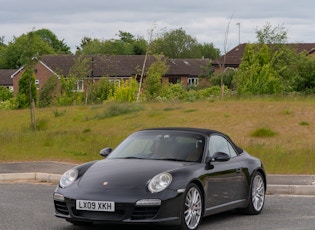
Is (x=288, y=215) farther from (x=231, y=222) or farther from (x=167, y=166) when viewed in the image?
(x=167, y=166)

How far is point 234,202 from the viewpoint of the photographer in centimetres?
1223

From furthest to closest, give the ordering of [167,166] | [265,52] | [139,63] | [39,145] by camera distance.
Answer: [139,63], [265,52], [39,145], [167,166]

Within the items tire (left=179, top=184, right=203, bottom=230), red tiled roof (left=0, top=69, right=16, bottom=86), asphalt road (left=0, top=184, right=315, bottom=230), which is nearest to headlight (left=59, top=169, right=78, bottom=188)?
asphalt road (left=0, top=184, right=315, bottom=230)

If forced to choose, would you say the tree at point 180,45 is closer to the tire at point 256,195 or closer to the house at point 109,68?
the house at point 109,68

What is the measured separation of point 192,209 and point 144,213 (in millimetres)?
828

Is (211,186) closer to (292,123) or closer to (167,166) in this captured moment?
(167,166)

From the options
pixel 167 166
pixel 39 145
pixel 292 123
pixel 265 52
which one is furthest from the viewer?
pixel 265 52

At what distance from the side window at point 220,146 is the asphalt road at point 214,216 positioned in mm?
988

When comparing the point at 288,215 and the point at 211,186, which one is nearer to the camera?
the point at 211,186

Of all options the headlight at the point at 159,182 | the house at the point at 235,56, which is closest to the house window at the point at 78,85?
the house at the point at 235,56

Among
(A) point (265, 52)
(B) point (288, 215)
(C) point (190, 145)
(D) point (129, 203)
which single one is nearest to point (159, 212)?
(D) point (129, 203)

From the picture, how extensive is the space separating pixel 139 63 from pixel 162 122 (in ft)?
246

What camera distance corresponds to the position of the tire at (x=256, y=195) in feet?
41.8

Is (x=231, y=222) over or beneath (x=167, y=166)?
beneath
